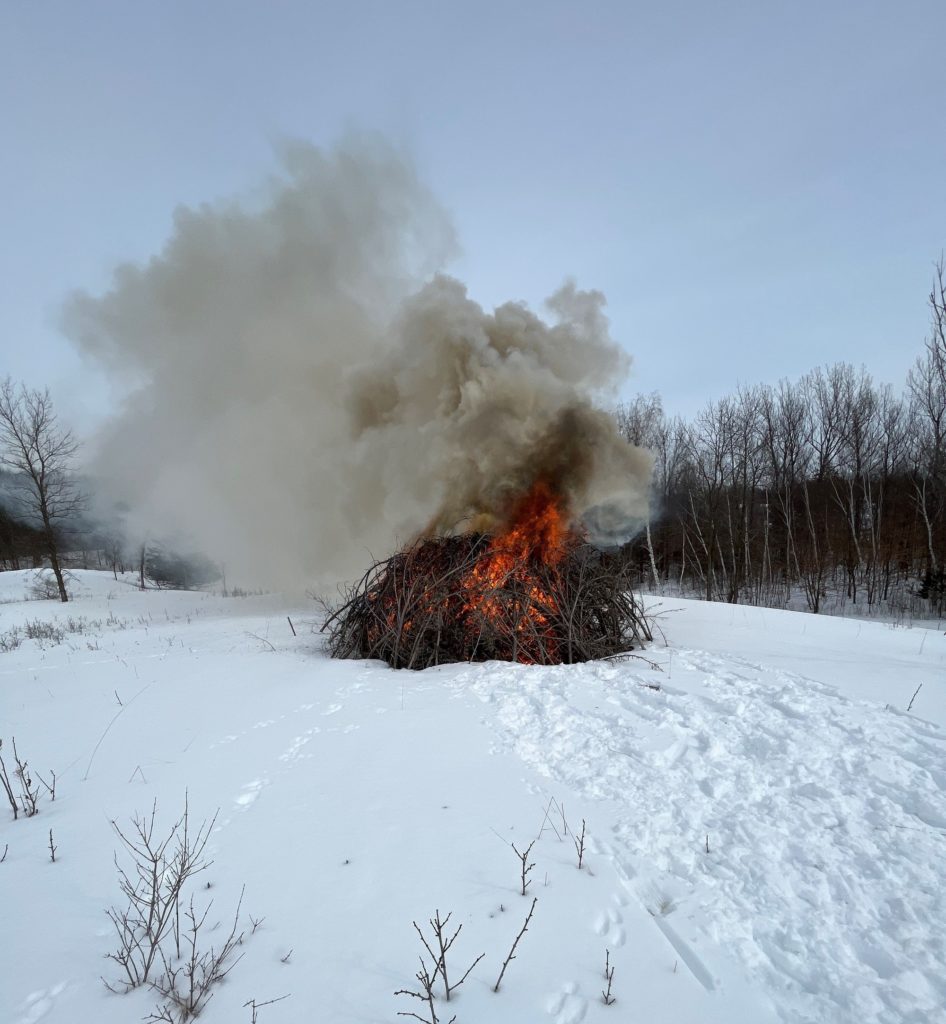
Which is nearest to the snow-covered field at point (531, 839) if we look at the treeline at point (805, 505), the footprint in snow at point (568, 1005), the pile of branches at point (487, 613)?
the footprint in snow at point (568, 1005)

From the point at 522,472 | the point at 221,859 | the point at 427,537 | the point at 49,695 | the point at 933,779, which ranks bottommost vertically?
the point at 49,695

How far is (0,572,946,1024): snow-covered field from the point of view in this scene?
1.65 metres

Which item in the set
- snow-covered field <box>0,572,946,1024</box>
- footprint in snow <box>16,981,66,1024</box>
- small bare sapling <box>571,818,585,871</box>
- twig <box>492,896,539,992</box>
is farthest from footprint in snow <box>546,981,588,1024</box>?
footprint in snow <box>16,981,66,1024</box>

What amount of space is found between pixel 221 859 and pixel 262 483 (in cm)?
1236

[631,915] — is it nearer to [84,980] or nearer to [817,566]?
[84,980]

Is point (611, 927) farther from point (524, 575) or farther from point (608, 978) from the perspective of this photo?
point (524, 575)

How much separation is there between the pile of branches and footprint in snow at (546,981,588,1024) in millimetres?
4714

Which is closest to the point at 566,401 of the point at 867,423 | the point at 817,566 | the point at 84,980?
the point at 84,980

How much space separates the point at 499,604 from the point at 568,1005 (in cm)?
529

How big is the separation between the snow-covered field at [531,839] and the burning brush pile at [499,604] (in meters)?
1.35

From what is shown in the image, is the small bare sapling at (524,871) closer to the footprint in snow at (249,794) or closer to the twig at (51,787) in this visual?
the footprint in snow at (249,794)

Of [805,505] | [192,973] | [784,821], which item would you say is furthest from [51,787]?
[805,505]

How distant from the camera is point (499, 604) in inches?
270

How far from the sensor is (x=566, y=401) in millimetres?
7984
